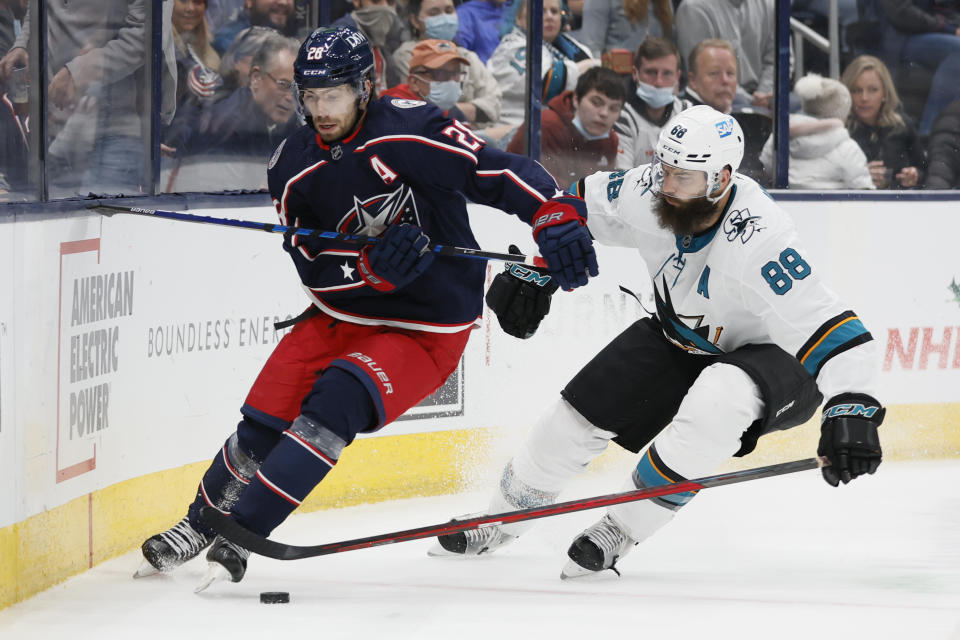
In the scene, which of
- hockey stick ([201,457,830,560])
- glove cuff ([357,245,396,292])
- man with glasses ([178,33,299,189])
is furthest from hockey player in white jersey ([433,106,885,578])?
man with glasses ([178,33,299,189])

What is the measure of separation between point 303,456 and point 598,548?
760 millimetres

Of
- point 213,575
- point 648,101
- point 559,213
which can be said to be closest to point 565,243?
point 559,213

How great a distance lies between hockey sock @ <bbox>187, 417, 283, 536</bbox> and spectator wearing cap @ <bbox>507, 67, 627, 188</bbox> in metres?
1.94

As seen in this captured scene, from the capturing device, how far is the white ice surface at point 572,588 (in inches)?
117

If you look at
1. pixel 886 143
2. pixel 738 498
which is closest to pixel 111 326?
pixel 738 498

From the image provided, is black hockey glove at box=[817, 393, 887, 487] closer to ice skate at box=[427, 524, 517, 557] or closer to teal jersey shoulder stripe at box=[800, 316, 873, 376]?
teal jersey shoulder stripe at box=[800, 316, 873, 376]

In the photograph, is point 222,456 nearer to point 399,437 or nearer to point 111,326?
point 111,326

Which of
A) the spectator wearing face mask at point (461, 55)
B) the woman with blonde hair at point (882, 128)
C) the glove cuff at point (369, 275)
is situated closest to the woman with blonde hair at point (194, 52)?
the spectator wearing face mask at point (461, 55)

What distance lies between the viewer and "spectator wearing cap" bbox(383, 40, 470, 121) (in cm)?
478

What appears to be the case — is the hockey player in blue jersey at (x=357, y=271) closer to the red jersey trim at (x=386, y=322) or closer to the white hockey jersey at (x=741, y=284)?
the red jersey trim at (x=386, y=322)

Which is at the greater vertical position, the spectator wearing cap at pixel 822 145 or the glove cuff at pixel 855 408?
the spectator wearing cap at pixel 822 145

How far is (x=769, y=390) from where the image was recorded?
3203 mm

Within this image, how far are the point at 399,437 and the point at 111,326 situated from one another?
1.14m

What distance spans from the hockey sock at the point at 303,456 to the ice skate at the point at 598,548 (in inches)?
25.8
